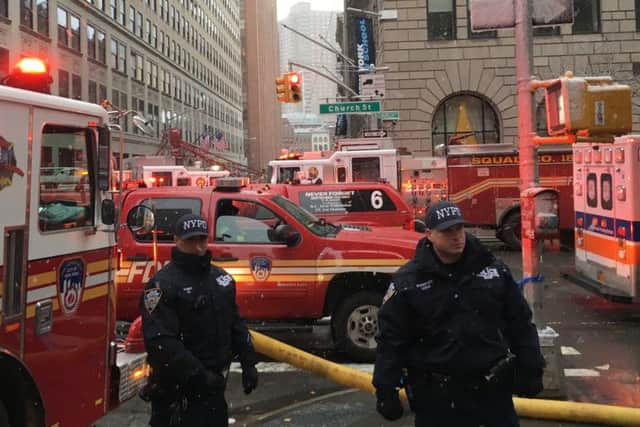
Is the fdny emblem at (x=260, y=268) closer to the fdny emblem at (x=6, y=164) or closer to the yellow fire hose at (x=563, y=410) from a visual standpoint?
the yellow fire hose at (x=563, y=410)

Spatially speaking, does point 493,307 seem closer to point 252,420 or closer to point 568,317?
point 252,420

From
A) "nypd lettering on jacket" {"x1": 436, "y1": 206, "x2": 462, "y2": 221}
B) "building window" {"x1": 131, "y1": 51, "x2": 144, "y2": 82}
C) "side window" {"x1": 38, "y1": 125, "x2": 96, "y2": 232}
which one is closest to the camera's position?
"nypd lettering on jacket" {"x1": 436, "y1": 206, "x2": 462, "y2": 221}

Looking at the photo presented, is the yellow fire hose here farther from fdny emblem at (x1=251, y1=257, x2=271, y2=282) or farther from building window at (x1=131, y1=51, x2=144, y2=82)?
building window at (x1=131, y1=51, x2=144, y2=82)

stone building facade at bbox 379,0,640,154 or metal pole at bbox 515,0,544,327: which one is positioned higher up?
stone building facade at bbox 379,0,640,154

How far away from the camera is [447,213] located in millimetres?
3055

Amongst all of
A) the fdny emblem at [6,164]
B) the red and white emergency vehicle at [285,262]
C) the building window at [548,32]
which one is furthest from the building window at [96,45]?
the fdny emblem at [6,164]

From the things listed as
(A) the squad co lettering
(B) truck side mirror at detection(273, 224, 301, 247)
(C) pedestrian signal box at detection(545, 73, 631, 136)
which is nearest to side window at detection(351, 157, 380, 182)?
(A) the squad co lettering

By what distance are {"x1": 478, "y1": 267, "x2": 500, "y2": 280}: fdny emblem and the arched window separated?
22.8 meters

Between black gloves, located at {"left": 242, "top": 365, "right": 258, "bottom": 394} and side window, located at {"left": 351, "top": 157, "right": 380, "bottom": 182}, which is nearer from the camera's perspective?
black gloves, located at {"left": 242, "top": 365, "right": 258, "bottom": 394}

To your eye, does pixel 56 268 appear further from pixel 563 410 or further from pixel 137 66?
pixel 137 66

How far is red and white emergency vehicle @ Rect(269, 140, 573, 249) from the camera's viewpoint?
16594mm

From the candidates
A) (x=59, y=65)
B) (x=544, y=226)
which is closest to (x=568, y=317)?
(x=544, y=226)

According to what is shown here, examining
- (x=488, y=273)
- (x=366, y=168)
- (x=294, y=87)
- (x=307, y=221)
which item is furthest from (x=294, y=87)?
(x=488, y=273)

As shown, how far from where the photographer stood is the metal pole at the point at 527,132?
5.72m
